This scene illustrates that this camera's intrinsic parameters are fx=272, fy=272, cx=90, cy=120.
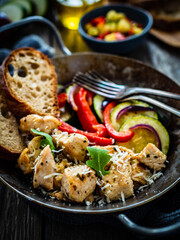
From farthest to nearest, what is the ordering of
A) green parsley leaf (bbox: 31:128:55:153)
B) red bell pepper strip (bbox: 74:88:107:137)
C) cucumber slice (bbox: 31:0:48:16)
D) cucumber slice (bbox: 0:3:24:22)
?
cucumber slice (bbox: 31:0:48:16), cucumber slice (bbox: 0:3:24:22), red bell pepper strip (bbox: 74:88:107:137), green parsley leaf (bbox: 31:128:55:153)

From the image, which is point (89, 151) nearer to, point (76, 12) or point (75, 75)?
point (75, 75)

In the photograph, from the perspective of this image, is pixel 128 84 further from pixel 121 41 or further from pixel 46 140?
pixel 46 140

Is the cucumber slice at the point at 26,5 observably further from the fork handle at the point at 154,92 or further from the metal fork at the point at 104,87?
the fork handle at the point at 154,92

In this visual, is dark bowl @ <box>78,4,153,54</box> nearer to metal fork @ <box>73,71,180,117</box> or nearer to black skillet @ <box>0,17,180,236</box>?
black skillet @ <box>0,17,180,236</box>

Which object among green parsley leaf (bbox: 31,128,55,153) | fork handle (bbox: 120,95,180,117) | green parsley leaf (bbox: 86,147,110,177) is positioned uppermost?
green parsley leaf (bbox: 31,128,55,153)

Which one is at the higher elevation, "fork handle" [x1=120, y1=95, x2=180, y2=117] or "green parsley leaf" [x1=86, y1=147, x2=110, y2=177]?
"green parsley leaf" [x1=86, y1=147, x2=110, y2=177]

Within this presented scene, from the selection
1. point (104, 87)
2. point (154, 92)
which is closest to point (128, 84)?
point (104, 87)

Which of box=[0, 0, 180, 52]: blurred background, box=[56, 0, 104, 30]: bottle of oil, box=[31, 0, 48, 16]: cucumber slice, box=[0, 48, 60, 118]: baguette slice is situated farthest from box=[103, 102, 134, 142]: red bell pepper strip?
box=[31, 0, 48, 16]: cucumber slice
